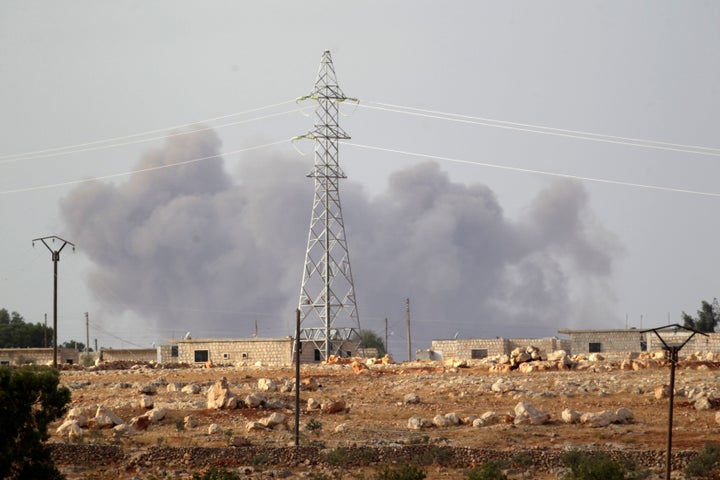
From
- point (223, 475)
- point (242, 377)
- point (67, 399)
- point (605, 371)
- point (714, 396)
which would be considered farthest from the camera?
point (242, 377)

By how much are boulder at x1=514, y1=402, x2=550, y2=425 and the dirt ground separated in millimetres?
229

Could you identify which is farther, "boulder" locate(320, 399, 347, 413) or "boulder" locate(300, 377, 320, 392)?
"boulder" locate(300, 377, 320, 392)

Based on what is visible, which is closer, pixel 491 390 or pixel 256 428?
pixel 256 428

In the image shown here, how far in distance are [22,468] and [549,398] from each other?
67.9 ft

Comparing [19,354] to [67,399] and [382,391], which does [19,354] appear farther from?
[67,399]

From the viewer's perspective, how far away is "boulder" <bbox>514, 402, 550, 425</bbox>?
3659 cm

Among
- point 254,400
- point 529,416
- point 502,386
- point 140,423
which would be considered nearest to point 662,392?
point 529,416

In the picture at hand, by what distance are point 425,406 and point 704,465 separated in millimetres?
13474

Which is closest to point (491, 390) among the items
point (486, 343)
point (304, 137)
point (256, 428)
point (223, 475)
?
point (256, 428)

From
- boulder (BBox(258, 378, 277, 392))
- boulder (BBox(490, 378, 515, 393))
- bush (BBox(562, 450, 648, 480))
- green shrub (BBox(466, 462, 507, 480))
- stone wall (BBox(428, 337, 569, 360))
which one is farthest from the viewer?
stone wall (BBox(428, 337, 569, 360))

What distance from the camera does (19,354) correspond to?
3061 inches

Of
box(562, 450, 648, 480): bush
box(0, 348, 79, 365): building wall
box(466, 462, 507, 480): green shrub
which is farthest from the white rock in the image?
box(0, 348, 79, 365): building wall

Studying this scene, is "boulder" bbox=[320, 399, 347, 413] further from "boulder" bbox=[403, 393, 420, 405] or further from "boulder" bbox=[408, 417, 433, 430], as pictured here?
"boulder" bbox=[408, 417, 433, 430]

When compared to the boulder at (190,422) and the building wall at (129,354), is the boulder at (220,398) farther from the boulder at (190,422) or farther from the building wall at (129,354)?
the building wall at (129,354)
